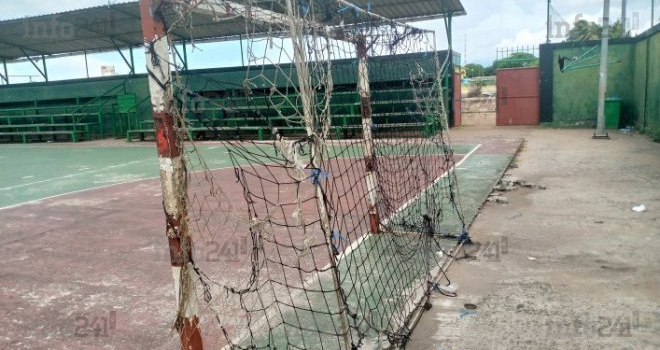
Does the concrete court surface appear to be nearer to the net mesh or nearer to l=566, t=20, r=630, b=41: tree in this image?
the net mesh

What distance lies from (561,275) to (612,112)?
1211 cm

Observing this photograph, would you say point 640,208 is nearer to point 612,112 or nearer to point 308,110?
point 308,110

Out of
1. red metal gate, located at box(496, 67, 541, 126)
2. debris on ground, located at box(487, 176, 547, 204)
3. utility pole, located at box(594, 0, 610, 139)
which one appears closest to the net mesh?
debris on ground, located at box(487, 176, 547, 204)

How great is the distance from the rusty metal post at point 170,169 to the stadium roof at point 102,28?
10678 mm

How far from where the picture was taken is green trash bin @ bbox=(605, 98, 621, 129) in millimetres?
13641

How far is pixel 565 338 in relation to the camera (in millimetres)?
2762

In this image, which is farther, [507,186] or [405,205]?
[507,186]

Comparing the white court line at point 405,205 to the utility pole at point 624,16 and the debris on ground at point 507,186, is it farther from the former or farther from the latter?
the utility pole at point 624,16

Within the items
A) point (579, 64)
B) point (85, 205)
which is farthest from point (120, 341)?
point (579, 64)

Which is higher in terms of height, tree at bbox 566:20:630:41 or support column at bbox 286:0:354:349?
tree at bbox 566:20:630:41

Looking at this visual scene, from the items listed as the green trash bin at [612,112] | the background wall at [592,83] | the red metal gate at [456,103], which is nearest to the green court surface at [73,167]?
the red metal gate at [456,103]

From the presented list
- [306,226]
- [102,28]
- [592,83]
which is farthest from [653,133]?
[102,28]

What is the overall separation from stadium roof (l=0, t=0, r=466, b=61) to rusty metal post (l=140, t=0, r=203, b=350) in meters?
10.7

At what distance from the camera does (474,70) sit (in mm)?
41250
